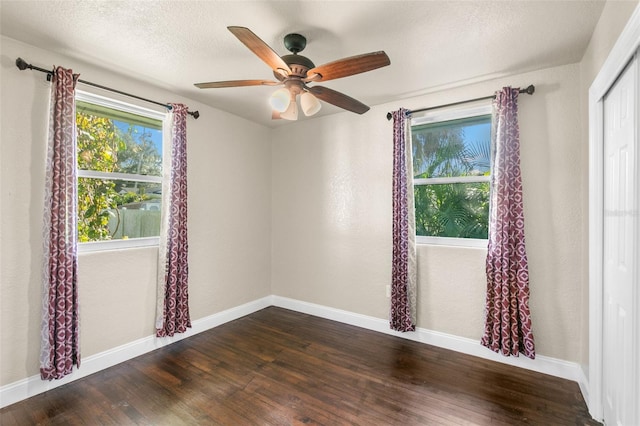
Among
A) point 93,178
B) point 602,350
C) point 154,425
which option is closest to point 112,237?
point 93,178

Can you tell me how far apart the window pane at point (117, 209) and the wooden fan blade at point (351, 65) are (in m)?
2.16

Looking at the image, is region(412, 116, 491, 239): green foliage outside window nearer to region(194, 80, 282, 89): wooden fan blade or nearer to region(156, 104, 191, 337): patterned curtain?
region(194, 80, 282, 89): wooden fan blade

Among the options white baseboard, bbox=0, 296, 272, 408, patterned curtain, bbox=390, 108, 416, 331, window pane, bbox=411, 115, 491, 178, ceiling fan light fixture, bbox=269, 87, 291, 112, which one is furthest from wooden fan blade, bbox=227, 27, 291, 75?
white baseboard, bbox=0, 296, 272, 408

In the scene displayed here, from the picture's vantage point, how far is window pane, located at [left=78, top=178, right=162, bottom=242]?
2.60 meters

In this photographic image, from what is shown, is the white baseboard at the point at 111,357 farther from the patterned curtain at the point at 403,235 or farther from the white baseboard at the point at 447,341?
the patterned curtain at the point at 403,235

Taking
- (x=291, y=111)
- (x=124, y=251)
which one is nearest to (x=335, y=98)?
(x=291, y=111)

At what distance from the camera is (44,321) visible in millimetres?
2197

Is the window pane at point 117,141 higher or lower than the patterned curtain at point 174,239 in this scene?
higher

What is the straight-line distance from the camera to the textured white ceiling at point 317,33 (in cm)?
178

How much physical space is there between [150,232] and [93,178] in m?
0.72

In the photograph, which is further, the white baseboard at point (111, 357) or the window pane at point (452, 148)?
the window pane at point (452, 148)

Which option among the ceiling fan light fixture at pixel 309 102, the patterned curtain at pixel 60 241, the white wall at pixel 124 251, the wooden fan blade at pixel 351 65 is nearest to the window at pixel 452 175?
the ceiling fan light fixture at pixel 309 102

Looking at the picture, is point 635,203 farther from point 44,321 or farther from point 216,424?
point 44,321

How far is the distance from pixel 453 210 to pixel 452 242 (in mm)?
342
